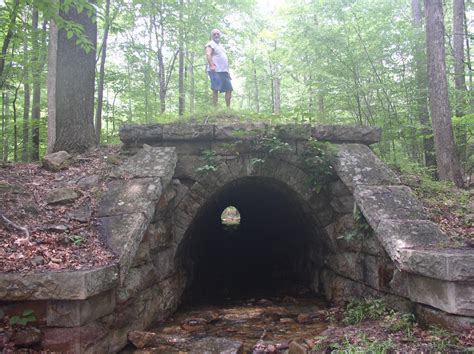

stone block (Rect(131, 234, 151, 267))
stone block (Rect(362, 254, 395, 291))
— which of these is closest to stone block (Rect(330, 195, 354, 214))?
stone block (Rect(362, 254, 395, 291))

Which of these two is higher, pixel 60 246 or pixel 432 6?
pixel 432 6

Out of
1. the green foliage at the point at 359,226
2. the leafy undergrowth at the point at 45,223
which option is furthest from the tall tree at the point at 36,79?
the green foliage at the point at 359,226

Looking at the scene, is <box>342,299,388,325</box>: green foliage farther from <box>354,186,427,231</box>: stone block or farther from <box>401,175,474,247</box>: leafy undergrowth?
<box>401,175,474,247</box>: leafy undergrowth

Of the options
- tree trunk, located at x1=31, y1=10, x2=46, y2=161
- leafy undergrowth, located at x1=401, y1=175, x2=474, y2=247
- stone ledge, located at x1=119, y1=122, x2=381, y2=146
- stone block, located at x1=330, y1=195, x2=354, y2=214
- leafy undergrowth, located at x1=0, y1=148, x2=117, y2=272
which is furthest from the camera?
tree trunk, located at x1=31, y1=10, x2=46, y2=161

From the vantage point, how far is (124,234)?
3979 mm

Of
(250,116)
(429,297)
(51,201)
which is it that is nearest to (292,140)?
(250,116)

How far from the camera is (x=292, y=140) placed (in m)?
5.72

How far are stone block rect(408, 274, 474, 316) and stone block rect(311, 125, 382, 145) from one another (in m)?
2.72

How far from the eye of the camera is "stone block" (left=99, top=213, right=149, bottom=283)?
3758 millimetres

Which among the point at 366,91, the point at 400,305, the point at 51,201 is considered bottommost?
the point at 400,305

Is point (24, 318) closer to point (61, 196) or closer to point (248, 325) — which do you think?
point (61, 196)

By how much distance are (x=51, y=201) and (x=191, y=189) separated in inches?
74.7

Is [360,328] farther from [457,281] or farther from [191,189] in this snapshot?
[191,189]

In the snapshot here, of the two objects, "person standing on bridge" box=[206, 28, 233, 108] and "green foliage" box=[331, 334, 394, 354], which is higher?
"person standing on bridge" box=[206, 28, 233, 108]
